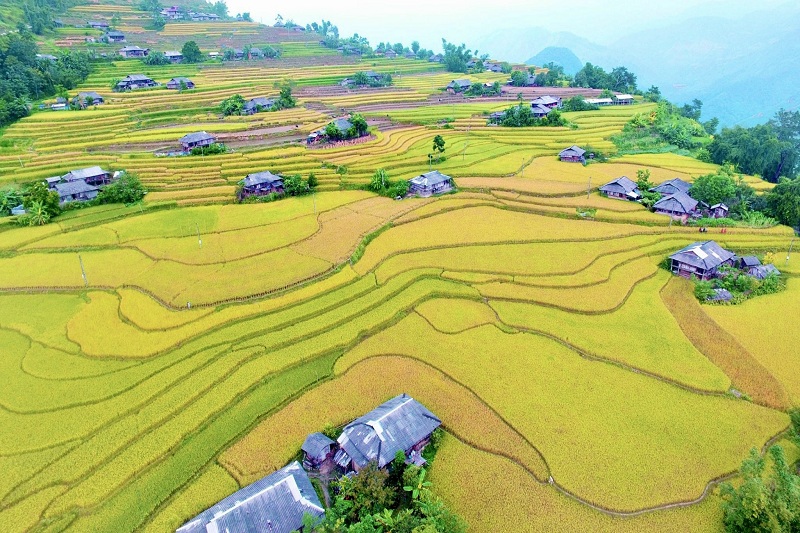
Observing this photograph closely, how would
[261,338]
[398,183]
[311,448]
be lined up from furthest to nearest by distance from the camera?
[398,183], [261,338], [311,448]

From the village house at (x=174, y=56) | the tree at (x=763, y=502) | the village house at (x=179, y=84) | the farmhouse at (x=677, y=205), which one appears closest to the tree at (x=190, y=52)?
the village house at (x=174, y=56)

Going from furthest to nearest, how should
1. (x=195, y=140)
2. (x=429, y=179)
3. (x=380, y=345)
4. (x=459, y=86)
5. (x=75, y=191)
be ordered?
(x=459, y=86), (x=195, y=140), (x=429, y=179), (x=75, y=191), (x=380, y=345)

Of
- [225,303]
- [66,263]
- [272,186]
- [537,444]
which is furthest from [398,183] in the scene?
[537,444]

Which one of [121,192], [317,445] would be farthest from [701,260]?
[121,192]

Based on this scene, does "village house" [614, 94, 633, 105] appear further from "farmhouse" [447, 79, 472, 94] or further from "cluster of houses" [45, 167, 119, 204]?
"cluster of houses" [45, 167, 119, 204]

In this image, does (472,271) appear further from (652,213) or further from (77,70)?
(77,70)

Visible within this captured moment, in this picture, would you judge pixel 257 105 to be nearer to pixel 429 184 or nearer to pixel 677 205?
pixel 429 184

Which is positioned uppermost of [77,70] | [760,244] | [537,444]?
[77,70]
